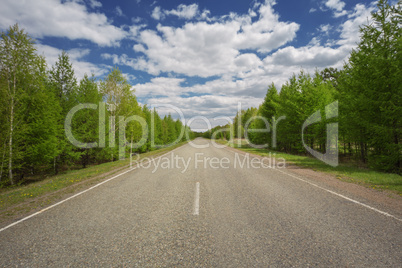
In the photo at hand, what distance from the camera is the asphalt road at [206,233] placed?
9.59 ft

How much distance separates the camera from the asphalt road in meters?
2.92

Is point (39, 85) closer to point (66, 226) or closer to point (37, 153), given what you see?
point (37, 153)

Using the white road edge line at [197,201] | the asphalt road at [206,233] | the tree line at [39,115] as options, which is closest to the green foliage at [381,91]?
the asphalt road at [206,233]

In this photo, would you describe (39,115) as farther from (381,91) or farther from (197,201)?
(381,91)

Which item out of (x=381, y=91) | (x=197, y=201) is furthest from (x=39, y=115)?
(x=381, y=91)

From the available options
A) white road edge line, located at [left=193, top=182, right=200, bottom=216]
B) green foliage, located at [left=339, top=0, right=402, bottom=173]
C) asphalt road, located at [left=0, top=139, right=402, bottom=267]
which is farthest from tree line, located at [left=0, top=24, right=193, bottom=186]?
green foliage, located at [left=339, top=0, right=402, bottom=173]

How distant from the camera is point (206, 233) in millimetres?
3727

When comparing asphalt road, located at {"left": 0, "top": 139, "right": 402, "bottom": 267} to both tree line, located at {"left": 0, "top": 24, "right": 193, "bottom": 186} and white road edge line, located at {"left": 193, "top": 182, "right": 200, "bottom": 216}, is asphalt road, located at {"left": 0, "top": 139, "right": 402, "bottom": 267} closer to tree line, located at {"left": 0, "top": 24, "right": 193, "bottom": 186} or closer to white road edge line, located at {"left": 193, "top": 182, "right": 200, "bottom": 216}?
white road edge line, located at {"left": 193, "top": 182, "right": 200, "bottom": 216}

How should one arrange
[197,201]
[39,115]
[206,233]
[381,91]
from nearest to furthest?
[206,233] < [197,201] < [381,91] < [39,115]

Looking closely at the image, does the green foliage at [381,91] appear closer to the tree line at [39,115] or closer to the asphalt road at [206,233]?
the asphalt road at [206,233]

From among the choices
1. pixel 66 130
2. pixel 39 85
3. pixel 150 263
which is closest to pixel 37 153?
pixel 66 130

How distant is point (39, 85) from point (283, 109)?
90.3 feet

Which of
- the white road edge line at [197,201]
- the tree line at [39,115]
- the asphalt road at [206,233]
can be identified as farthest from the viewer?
the tree line at [39,115]

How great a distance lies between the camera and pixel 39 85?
1357 centimetres
